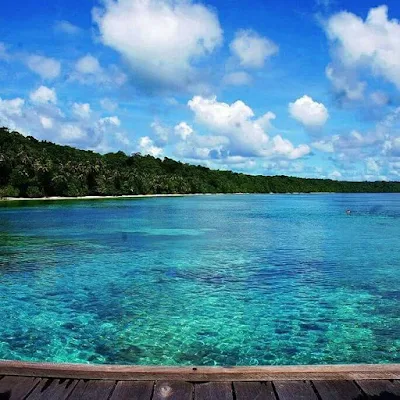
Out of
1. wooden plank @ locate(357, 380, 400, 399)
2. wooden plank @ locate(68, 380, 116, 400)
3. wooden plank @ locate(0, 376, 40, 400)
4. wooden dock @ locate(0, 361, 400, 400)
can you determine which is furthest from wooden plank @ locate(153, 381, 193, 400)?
wooden plank @ locate(357, 380, 400, 399)

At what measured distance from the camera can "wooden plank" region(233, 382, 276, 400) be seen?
4.02 metres

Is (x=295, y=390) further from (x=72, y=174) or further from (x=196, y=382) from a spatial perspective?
(x=72, y=174)

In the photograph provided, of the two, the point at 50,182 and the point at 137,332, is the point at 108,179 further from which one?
the point at 137,332

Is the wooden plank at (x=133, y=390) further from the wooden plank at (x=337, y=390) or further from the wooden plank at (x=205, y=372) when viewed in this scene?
the wooden plank at (x=337, y=390)

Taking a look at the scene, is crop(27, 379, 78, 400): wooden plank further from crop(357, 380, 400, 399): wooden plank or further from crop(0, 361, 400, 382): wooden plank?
crop(357, 380, 400, 399): wooden plank

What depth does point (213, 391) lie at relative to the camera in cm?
414

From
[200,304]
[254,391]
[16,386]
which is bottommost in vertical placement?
[200,304]

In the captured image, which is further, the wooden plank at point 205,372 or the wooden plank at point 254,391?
the wooden plank at point 205,372

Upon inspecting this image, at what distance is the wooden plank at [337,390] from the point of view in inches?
157

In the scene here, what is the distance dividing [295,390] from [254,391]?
396 mm

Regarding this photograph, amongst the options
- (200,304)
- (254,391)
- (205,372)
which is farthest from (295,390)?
(200,304)

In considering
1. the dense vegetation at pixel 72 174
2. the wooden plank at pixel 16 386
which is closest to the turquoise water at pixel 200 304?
the wooden plank at pixel 16 386

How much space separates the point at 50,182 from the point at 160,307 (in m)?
87.0

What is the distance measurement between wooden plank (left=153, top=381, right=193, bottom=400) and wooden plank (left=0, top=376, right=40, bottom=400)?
1.25 meters
